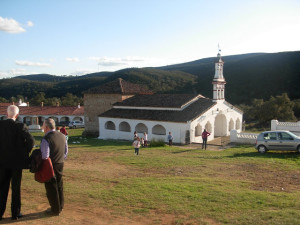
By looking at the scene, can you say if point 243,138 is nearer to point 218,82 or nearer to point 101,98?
point 218,82

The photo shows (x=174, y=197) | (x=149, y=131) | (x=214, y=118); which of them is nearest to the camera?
(x=174, y=197)

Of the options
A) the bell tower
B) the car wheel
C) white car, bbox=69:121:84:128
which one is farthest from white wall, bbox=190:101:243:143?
white car, bbox=69:121:84:128

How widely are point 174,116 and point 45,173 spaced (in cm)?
2051

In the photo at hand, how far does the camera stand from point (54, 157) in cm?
577

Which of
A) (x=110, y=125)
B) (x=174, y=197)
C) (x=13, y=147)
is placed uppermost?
(x=110, y=125)

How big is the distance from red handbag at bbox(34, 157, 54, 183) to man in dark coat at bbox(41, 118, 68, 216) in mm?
160

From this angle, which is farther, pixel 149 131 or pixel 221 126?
pixel 221 126

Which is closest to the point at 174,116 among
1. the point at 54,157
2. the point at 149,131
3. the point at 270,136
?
the point at 149,131

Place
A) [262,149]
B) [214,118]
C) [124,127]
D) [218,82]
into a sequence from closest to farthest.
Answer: [262,149], [214,118], [218,82], [124,127]

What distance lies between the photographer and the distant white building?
24.7 m

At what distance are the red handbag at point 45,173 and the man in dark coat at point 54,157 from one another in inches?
6.3

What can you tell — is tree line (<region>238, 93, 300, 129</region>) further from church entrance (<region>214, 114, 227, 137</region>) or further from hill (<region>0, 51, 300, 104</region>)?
hill (<region>0, 51, 300, 104</region>)

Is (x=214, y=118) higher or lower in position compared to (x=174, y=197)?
higher

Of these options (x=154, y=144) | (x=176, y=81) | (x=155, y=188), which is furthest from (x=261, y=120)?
(x=176, y=81)
